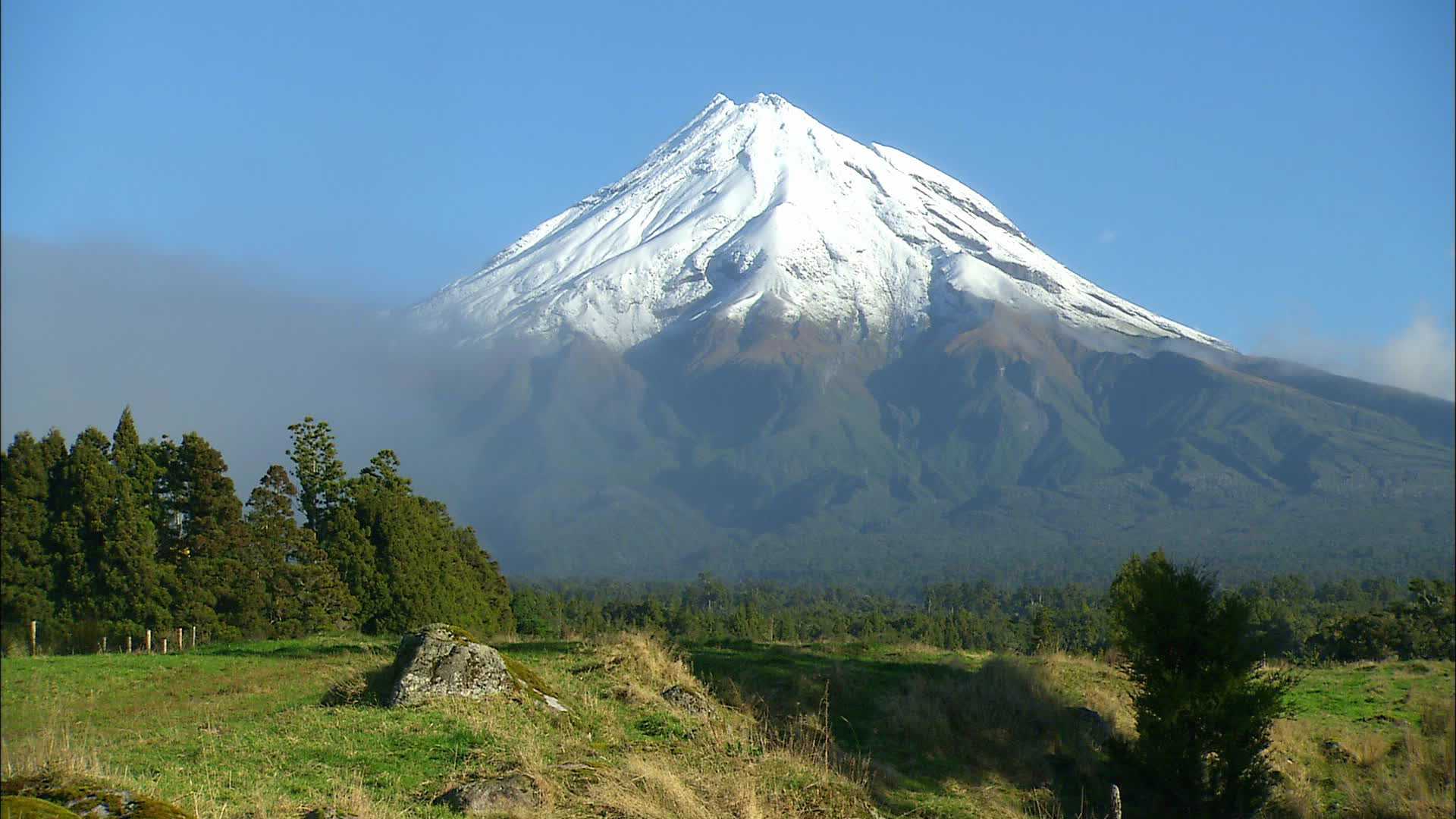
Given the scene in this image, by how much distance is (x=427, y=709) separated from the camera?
42.7ft

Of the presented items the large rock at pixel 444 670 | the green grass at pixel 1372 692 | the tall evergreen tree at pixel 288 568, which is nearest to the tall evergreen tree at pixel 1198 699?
the green grass at pixel 1372 692

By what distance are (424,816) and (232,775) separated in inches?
78.4

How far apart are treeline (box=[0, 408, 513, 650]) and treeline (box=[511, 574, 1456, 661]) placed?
563 centimetres

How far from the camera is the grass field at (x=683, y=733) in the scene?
34.1ft

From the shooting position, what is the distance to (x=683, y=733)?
13.7m

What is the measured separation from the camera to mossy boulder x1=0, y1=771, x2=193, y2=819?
7266 millimetres

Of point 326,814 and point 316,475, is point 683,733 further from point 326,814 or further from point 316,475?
point 316,475

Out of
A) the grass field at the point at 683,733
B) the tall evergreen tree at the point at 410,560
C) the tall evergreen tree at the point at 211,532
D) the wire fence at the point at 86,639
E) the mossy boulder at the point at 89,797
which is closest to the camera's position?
the mossy boulder at the point at 89,797

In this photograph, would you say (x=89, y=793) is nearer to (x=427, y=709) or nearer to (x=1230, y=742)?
(x=427, y=709)

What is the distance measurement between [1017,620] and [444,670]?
246 feet

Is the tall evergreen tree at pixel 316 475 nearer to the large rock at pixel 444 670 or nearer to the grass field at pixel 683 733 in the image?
the grass field at pixel 683 733

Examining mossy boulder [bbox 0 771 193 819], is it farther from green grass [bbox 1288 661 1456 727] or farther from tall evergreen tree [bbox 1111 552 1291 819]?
green grass [bbox 1288 661 1456 727]

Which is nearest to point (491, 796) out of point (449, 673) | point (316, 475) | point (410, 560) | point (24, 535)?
point (449, 673)

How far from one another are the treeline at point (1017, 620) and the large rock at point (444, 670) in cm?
807
